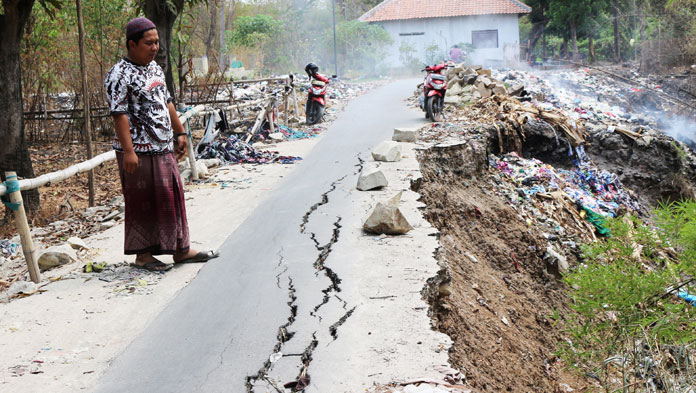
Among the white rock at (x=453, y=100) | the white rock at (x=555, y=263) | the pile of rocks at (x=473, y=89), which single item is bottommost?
the white rock at (x=555, y=263)

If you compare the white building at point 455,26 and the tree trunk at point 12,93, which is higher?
the white building at point 455,26

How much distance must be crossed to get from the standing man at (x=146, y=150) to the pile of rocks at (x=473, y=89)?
10.9m

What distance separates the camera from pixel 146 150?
4.45 m

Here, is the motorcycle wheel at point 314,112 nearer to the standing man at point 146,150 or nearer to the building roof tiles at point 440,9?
the standing man at point 146,150

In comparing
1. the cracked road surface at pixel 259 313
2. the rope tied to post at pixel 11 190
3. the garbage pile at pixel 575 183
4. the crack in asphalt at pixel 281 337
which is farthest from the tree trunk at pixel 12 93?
the garbage pile at pixel 575 183

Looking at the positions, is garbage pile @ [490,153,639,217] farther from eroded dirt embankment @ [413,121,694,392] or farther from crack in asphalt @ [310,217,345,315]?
crack in asphalt @ [310,217,345,315]

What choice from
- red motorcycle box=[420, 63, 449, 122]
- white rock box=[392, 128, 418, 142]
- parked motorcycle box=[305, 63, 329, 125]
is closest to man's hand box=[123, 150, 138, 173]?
white rock box=[392, 128, 418, 142]

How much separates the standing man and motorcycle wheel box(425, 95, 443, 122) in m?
8.24

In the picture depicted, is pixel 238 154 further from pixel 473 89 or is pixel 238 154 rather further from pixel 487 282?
pixel 473 89

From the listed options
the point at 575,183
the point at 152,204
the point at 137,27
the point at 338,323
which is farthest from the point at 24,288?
the point at 575,183

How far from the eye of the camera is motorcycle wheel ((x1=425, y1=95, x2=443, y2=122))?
1240 cm

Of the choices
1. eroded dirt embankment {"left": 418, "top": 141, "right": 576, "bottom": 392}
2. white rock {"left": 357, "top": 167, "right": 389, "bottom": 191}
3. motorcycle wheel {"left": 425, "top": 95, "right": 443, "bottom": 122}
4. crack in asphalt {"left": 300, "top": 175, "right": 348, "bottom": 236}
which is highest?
motorcycle wheel {"left": 425, "top": 95, "right": 443, "bottom": 122}

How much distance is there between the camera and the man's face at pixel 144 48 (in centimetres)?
428

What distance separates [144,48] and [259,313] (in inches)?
75.4
